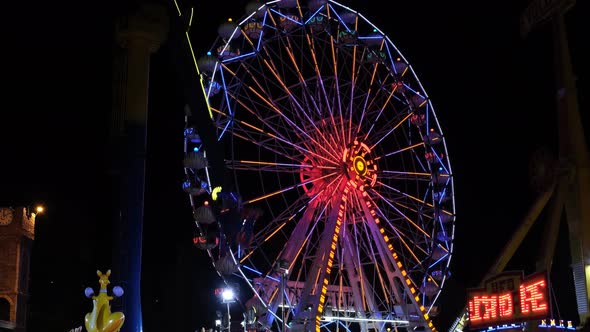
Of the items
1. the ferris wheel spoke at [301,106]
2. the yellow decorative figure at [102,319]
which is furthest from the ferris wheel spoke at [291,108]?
the yellow decorative figure at [102,319]

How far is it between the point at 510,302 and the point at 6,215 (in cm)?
2219

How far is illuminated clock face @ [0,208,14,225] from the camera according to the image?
32688 mm

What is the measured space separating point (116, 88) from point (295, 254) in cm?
1061

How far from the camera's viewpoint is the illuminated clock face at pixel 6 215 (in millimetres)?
32688

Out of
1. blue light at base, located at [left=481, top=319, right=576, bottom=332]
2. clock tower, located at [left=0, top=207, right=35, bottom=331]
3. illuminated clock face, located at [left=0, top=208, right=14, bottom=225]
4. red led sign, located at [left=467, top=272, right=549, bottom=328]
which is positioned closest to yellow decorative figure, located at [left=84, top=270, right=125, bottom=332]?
red led sign, located at [left=467, top=272, right=549, bottom=328]

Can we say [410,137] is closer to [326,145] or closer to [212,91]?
[326,145]

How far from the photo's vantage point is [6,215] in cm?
3278

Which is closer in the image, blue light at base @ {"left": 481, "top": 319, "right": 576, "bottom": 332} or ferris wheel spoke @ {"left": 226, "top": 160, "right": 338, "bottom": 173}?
blue light at base @ {"left": 481, "top": 319, "right": 576, "bottom": 332}

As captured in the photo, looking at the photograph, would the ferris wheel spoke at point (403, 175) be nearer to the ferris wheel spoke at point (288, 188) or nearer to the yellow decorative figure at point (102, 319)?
the ferris wheel spoke at point (288, 188)

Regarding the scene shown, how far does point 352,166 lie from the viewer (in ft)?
90.3

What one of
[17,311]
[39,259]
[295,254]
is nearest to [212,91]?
[295,254]

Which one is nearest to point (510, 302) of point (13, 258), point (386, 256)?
point (386, 256)

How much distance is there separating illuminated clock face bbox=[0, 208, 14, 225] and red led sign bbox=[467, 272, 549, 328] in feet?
66.8

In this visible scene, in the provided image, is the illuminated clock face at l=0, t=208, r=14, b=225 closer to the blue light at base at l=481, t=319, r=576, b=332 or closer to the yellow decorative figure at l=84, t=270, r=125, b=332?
the yellow decorative figure at l=84, t=270, r=125, b=332
